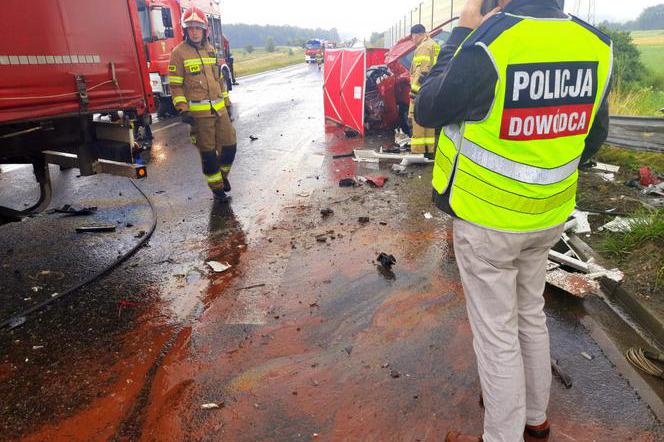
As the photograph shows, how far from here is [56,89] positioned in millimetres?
3598

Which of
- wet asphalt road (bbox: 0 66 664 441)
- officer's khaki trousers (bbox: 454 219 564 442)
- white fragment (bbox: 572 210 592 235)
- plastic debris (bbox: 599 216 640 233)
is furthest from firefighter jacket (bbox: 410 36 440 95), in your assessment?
officer's khaki trousers (bbox: 454 219 564 442)

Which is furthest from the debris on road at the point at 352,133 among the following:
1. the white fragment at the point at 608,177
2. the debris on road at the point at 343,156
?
the white fragment at the point at 608,177

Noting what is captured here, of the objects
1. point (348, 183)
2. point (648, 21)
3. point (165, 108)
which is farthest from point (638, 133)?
point (648, 21)

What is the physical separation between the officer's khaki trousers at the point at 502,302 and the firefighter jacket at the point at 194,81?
4.35 metres

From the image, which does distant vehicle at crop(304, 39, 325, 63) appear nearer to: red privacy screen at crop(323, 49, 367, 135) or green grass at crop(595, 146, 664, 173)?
red privacy screen at crop(323, 49, 367, 135)

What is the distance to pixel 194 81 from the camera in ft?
17.9

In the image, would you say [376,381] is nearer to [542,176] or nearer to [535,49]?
[542,176]

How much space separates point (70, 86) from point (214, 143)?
2.10 metres

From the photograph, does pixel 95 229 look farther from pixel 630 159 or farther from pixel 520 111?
pixel 630 159

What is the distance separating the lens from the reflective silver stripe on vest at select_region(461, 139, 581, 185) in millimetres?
1772

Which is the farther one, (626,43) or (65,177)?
(626,43)

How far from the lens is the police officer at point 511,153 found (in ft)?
5.49

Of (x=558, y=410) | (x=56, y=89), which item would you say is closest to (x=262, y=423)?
(x=558, y=410)

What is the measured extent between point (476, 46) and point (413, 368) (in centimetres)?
192
